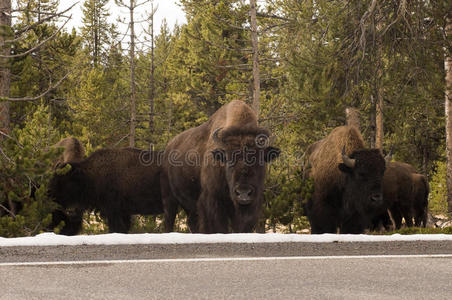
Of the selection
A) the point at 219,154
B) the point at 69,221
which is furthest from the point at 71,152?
the point at 219,154

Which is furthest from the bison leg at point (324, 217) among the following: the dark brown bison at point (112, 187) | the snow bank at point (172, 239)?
the snow bank at point (172, 239)

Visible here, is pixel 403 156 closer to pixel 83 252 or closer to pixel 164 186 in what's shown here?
pixel 164 186

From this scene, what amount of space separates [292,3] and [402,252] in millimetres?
15240

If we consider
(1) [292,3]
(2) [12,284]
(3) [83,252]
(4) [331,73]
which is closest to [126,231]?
(4) [331,73]

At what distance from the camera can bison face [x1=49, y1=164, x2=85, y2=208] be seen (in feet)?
43.2

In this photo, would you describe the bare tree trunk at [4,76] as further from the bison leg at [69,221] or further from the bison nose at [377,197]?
the bison nose at [377,197]

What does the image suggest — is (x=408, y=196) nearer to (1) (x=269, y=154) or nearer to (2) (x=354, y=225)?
(2) (x=354, y=225)

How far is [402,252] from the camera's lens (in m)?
7.34

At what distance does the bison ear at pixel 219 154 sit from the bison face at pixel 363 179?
9.40ft

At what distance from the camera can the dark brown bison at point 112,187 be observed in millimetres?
13289

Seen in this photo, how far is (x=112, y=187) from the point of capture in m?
13.6

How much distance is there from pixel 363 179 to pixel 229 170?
3117mm

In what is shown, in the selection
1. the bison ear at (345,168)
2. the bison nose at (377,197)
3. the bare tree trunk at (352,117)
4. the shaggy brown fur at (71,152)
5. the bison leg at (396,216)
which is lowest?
the bison leg at (396,216)

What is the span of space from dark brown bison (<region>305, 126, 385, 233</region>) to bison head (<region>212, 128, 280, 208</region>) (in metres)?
2.34
